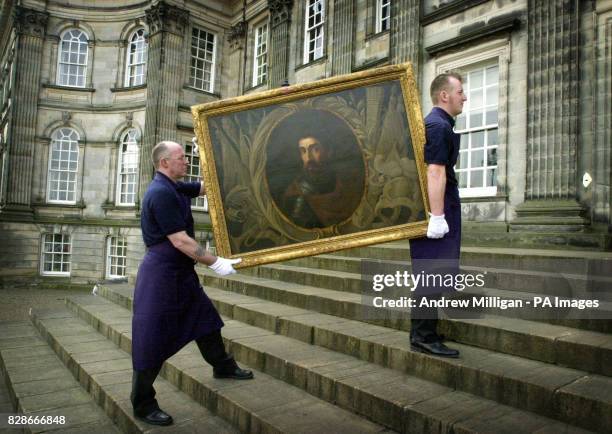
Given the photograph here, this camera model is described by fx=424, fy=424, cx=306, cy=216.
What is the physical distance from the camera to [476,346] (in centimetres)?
352

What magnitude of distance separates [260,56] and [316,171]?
1635 cm

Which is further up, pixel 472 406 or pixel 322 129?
pixel 322 129

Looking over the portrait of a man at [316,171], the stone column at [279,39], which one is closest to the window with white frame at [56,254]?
the stone column at [279,39]

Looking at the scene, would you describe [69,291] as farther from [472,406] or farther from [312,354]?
[472,406]

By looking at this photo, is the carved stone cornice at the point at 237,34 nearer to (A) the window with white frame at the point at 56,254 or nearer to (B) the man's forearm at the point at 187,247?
(A) the window with white frame at the point at 56,254

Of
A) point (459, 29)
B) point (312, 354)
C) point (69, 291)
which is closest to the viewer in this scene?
point (312, 354)

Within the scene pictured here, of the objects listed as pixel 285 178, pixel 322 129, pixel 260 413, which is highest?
pixel 322 129

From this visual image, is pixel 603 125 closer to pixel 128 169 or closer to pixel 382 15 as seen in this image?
pixel 382 15

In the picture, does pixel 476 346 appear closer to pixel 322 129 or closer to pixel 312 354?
pixel 312 354

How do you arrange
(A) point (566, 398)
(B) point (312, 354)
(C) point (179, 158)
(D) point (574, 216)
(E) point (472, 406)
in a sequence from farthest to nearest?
1. (D) point (574, 216)
2. (B) point (312, 354)
3. (C) point (179, 158)
4. (E) point (472, 406)
5. (A) point (566, 398)

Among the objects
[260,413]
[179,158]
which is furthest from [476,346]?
[179,158]

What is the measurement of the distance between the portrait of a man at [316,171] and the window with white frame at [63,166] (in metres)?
18.6

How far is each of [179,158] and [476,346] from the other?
2866 mm

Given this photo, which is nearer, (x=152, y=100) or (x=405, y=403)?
(x=405, y=403)
